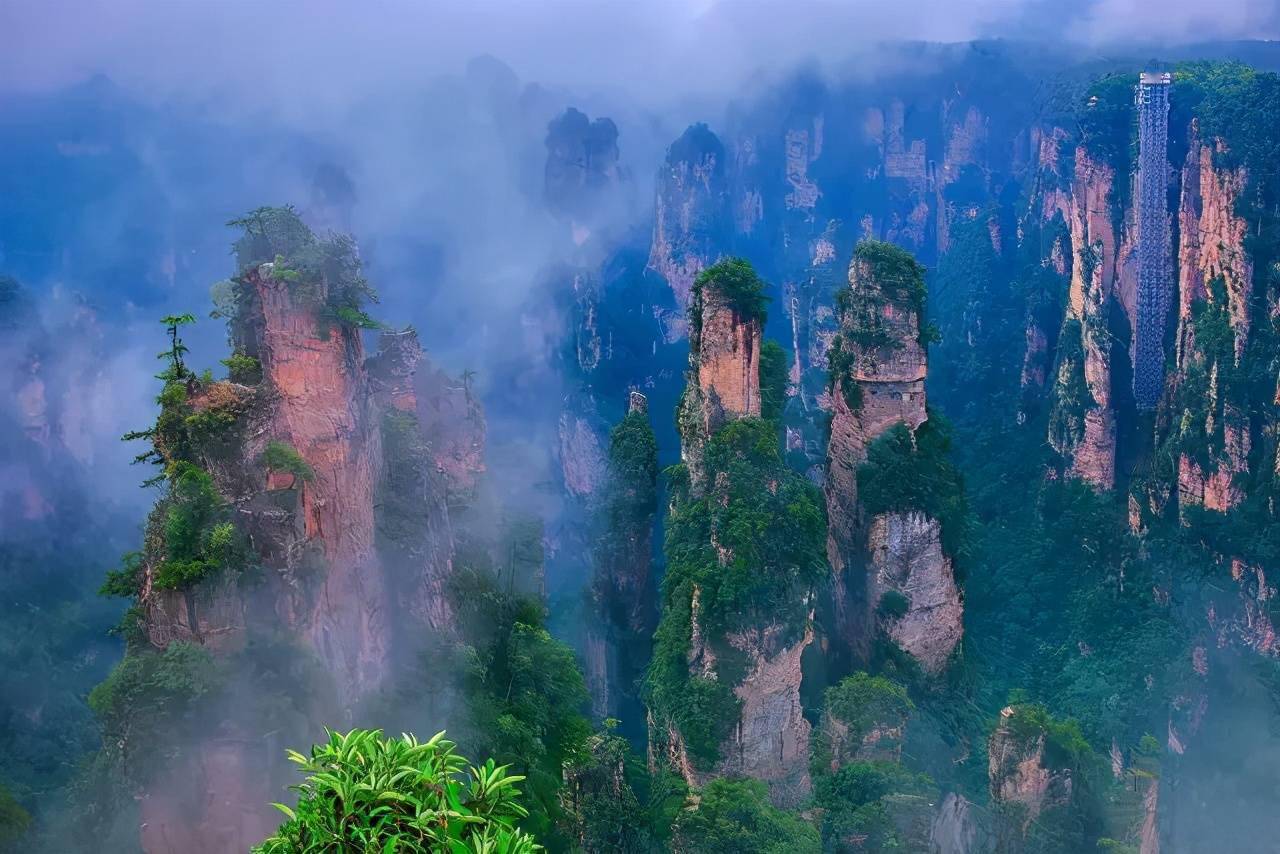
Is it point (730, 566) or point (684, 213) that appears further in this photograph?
point (684, 213)

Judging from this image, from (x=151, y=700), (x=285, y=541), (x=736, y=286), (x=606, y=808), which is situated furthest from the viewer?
(x=736, y=286)

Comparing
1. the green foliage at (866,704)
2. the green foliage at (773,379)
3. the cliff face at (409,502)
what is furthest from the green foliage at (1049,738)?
the cliff face at (409,502)

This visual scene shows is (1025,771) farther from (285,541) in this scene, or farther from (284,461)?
(284,461)

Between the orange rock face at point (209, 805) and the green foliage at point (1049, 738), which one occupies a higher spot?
the orange rock face at point (209, 805)

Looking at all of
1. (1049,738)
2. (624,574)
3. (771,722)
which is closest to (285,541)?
(771,722)

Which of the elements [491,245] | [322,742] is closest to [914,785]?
[322,742]

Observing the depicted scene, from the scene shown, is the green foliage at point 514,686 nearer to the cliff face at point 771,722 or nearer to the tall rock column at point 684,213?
the cliff face at point 771,722
